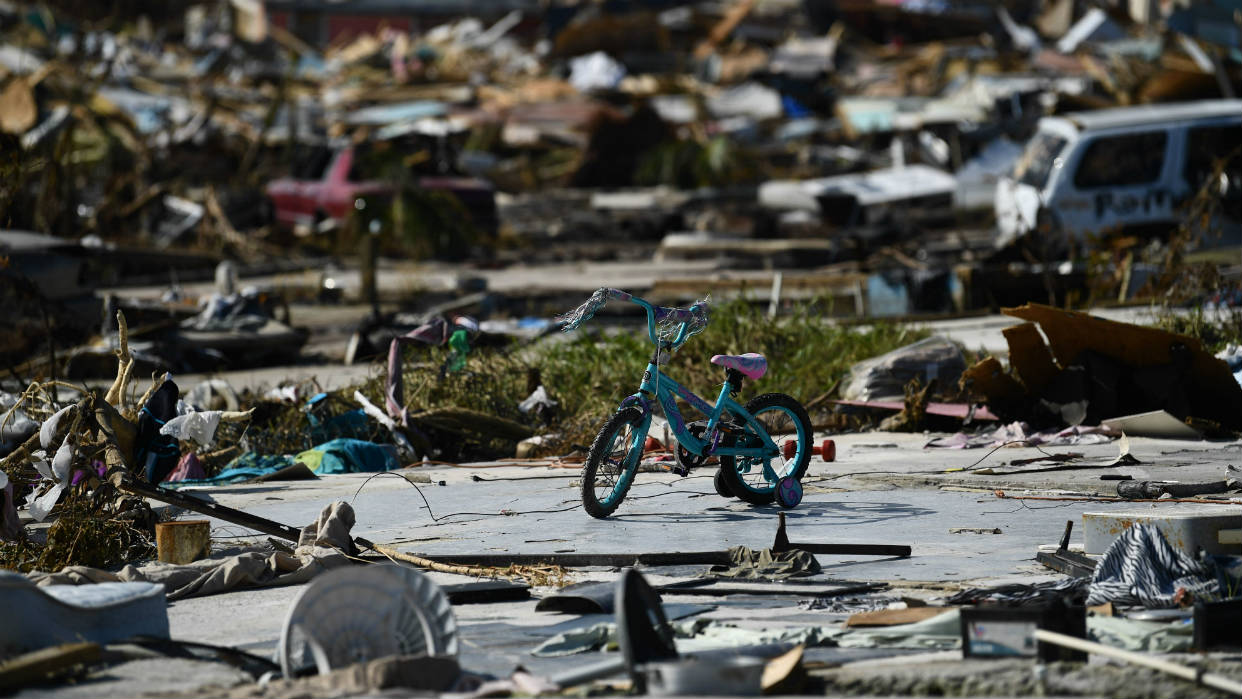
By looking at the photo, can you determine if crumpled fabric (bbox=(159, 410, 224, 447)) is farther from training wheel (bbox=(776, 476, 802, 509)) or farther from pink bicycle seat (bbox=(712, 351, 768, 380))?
training wheel (bbox=(776, 476, 802, 509))

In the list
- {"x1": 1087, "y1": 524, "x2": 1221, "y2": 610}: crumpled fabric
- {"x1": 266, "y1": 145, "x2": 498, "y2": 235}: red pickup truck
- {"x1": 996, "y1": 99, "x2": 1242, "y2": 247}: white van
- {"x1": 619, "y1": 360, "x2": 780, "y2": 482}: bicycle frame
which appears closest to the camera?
{"x1": 1087, "y1": 524, "x2": 1221, "y2": 610}: crumpled fabric

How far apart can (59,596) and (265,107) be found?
39315 mm

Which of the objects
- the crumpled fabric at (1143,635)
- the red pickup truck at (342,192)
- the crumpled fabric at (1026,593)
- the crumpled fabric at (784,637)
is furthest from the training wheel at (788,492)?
the red pickup truck at (342,192)

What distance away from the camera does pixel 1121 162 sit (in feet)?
55.2

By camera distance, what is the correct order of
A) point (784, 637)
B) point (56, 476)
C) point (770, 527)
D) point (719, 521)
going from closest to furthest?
point (784, 637) < point (56, 476) < point (770, 527) < point (719, 521)

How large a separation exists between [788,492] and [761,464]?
255 mm

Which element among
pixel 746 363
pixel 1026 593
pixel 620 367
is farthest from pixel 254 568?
pixel 620 367

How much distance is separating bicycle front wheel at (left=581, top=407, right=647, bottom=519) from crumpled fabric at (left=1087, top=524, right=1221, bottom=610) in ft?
7.45

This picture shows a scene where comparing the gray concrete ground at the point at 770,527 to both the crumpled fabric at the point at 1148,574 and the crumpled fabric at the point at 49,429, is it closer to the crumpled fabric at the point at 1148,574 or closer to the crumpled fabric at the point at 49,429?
the crumpled fabric at the point at 1148,574

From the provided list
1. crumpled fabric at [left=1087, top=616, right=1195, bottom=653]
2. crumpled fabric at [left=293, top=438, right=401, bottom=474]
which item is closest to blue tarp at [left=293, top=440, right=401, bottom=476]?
crumpled fabric at [left=293, top=438, right=401, bottom=474]

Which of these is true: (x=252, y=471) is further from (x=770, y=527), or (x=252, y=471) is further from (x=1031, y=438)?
(x=1031, y=438)

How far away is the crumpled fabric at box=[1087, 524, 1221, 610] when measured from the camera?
5352 millimetres

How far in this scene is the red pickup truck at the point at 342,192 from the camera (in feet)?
79.2

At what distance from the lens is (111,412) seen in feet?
23.7
